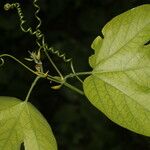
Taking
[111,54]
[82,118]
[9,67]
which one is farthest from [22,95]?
[111,54]

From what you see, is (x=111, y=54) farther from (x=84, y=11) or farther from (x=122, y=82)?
(x=84, y=11)

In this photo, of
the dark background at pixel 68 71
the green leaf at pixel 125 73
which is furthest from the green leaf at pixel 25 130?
the dark background at pixel 68 71

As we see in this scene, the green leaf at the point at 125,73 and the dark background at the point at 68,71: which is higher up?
the green leaf at the point at 125,73

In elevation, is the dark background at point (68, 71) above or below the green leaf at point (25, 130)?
below

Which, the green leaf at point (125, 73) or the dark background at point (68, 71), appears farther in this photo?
the dark background at point (68, 71)

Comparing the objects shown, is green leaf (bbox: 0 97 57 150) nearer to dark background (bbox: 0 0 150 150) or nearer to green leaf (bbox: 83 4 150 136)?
green leaf (bbox: 83 4 150 136)

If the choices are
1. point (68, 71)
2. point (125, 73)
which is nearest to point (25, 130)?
point (125, 73)

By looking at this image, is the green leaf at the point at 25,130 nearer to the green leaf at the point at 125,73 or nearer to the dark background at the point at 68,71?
the green leaf at the point at 125,73
